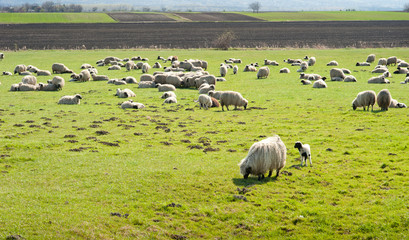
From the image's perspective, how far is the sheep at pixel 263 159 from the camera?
14656 millimetres

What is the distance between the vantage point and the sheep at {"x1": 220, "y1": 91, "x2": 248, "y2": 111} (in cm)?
2808

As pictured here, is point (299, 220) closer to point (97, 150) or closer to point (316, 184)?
point (316, 184)

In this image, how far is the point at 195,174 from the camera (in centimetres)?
1556

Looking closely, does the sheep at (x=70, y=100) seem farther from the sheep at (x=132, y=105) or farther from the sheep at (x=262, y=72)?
the sheep at (x=262, y=72)

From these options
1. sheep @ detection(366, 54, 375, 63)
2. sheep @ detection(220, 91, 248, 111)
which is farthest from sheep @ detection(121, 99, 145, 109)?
sheep @ detection(366, 54, 375, 63)

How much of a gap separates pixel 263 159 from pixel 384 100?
14074 millimetres

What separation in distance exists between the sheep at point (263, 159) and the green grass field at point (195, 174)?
418 mm

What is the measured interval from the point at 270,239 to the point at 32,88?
30.0 meters

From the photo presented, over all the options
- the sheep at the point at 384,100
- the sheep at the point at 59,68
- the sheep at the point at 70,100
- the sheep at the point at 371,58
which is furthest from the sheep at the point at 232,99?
the sheep at the point at 371,58

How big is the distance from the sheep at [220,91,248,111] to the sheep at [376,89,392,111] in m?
7.97

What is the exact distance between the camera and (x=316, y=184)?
578 inches

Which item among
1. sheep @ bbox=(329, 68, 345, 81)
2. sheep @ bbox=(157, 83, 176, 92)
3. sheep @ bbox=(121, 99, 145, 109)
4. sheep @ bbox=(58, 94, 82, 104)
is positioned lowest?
sheep @ bbox=(58, 94, 82, 104)

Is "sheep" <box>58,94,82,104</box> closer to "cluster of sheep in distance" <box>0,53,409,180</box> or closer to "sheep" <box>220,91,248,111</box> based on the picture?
"cluster of sheep in distance" <box>0,53,409,180</box>

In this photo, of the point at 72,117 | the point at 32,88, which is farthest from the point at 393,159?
the point at 32,88
